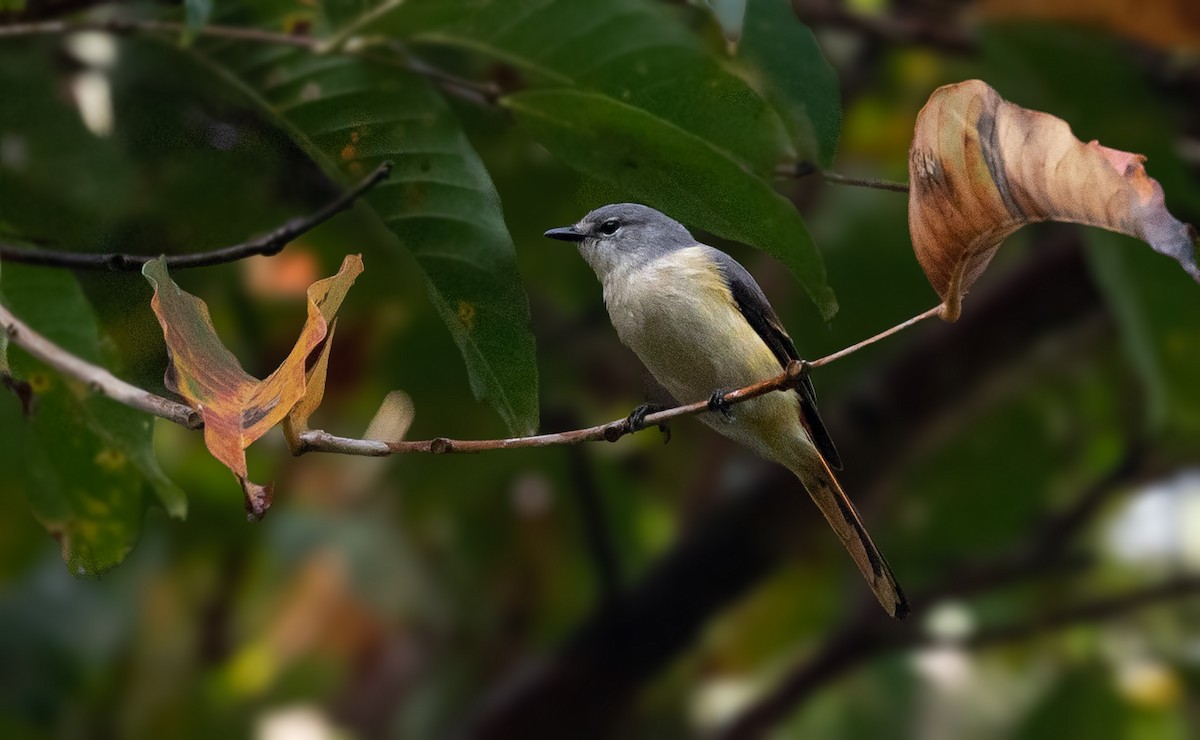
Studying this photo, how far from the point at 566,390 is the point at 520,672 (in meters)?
0.46

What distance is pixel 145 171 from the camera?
1018mm

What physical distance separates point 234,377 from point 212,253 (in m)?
0.09

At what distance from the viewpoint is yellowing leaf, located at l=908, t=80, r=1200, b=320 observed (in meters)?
0.55

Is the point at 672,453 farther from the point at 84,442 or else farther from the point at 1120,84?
the point at 84,442

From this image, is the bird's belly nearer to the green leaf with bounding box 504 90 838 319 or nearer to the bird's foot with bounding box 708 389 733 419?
the bird's foot with bounding box 708 389 733 419

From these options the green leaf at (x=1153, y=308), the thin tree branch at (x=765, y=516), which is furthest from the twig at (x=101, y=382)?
the thin tree branch at (x=765, y=516)

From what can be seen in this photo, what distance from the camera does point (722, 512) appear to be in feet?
6.77

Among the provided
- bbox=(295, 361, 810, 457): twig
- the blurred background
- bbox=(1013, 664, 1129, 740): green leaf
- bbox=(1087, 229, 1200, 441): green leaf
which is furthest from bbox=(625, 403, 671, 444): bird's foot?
bbox=(1013, 664, 1129, 740): green leaf

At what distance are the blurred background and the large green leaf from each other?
7.9 inches

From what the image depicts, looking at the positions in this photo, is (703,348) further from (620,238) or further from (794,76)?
(794,76)

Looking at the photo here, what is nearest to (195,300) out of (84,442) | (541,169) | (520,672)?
(84,442)

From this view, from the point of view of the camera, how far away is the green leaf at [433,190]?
77 cm

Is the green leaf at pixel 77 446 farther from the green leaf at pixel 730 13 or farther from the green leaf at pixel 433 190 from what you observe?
the green leaf at pixel 730 13

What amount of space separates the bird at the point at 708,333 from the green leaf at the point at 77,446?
0.33 meters
